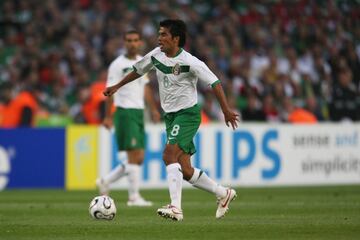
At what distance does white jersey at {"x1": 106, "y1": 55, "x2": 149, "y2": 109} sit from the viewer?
14375mm

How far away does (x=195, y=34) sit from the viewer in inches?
947

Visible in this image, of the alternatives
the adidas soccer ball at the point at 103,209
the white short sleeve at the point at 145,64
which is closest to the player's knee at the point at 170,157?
the adidas soccer ball at the point at 103,209

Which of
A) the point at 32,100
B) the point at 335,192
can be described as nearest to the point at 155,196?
the point at 335,192

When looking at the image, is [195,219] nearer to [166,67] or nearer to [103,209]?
[103,209]

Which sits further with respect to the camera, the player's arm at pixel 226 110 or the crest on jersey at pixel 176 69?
the crest on jersey at pixel 176 69

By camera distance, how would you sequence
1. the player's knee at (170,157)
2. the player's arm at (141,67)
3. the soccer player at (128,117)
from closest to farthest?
the player's knee at (170,157), the player's arm at (141,67), the soccer player at (128,117)

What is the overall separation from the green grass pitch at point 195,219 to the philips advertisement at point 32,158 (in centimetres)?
171

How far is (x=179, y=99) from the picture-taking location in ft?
36.0

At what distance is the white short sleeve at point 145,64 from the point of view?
11.1 meters

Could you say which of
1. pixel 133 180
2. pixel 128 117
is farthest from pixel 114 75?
pixel 133 180

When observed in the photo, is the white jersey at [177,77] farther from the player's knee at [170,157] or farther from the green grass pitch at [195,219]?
the green grass pitch at [195,219]

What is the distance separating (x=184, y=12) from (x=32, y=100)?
5.62m

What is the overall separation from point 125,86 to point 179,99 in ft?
11.5

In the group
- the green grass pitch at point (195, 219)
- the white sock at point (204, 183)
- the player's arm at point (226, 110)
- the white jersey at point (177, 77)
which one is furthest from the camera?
the white sock at point (204, 183)
